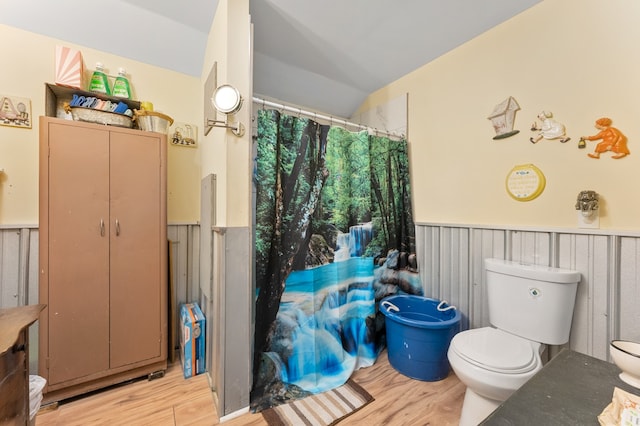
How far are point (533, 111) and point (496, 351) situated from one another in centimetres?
141

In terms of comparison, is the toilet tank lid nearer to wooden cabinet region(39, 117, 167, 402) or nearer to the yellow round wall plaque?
the yellow round wall plaque

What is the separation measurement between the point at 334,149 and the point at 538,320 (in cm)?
154

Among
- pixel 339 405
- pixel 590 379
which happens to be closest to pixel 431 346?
pixel 339 405

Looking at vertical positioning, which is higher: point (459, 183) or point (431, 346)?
point (459, 183)

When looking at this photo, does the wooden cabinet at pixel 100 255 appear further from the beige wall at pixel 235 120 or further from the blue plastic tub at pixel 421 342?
the blue plastic tub at pixel 421 342

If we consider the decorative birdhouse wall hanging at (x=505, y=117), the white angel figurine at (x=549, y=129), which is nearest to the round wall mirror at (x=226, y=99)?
the decorative birdhouse wall hanging at (x=505, y=117)

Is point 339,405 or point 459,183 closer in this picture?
point 339,405

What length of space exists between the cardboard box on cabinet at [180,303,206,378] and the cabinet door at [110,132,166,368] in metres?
0.16

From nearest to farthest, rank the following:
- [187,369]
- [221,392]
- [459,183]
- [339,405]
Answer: [221,392] < [339,405] < [187,369] < [459,183]

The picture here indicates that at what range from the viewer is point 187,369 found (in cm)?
170

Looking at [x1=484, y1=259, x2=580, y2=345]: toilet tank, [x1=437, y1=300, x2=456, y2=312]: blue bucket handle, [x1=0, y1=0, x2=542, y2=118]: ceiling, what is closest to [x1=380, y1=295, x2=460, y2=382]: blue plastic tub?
[x1=437, y1=300, x2=456, y2=312]: blue bucket handle

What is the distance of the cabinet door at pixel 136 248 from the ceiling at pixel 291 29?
2.42 ft

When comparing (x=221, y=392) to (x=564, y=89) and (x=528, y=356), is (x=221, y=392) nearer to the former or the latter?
(x=528, y=356)

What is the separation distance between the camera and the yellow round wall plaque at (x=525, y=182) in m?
1.51
